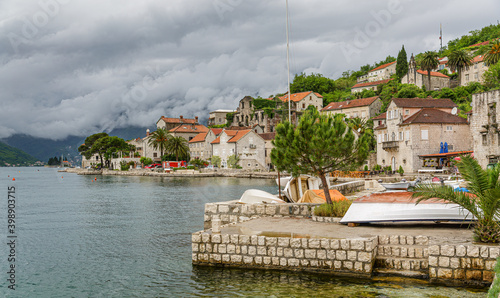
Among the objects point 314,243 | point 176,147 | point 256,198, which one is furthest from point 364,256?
point 176,147

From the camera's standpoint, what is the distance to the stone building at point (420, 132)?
59.7m

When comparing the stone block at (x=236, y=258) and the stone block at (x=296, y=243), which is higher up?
the stone block at (x=296, y=243)

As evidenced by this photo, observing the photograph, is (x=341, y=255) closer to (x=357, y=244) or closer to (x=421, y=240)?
(x=357, y=244)

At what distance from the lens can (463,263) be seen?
12.1 meters

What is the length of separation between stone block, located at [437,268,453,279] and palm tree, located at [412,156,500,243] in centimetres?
146

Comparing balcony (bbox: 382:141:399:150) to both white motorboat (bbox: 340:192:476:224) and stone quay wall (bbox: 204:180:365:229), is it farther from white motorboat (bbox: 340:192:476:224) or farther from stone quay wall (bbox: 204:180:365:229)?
white motorboat (bbox: 340:192:476:224)

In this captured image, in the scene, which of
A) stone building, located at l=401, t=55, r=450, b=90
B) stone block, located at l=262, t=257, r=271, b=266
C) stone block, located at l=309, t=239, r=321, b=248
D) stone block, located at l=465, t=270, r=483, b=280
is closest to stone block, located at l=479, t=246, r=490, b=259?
stone block, located at l=465, t=270, r=483, b=280

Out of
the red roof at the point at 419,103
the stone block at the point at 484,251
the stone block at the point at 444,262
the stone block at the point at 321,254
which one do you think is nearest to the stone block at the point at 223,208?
the stone block at the point at 321,254

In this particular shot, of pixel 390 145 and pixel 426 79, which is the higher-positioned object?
pixel 426 79

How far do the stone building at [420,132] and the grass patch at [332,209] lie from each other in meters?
44.9

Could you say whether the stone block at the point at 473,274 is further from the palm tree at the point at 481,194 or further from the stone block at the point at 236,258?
the stone block at the point at 236,258

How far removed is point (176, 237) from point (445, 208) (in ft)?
43.2

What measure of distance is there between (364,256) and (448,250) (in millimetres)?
2330

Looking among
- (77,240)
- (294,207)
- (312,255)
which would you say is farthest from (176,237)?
(312,255)
